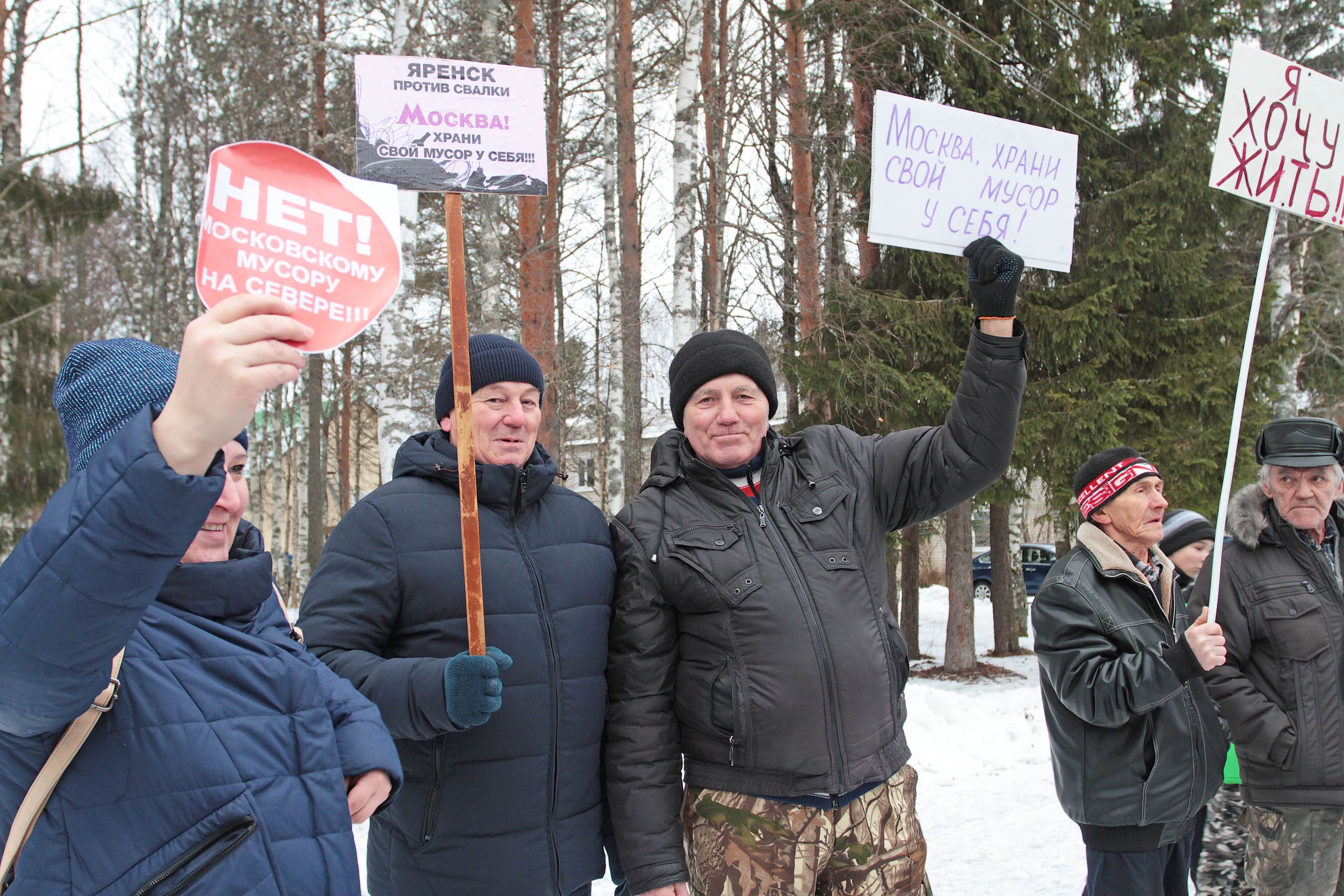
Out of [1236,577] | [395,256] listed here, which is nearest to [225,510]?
[395,256]

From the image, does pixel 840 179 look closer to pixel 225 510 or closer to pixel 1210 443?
pixel 1210 443

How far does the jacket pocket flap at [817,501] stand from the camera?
229 cm

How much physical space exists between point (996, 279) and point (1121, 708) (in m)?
1.33

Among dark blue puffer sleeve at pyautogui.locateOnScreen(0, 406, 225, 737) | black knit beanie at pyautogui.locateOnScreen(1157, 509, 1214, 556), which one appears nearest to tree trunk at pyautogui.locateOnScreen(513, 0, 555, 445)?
black knit beanie at pyautogui.locateOnScreen(1157, 509, 1214, 556)

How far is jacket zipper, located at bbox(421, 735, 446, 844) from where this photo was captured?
209 cm

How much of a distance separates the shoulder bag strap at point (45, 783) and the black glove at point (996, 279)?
197 cm

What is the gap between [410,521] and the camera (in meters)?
2.21

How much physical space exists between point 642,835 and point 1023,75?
9.75 metres

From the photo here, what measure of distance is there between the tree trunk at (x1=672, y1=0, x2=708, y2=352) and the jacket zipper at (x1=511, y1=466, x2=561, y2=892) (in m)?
7.09

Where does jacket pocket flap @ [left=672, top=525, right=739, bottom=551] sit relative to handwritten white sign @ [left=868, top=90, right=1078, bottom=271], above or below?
below

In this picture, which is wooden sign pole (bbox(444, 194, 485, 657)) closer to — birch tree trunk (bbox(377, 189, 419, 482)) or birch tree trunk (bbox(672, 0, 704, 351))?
birch tree trunk (bbox(377, 189, 419, 482))

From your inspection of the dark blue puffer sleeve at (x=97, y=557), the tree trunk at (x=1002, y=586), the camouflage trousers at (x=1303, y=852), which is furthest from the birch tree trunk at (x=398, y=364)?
the tree trunk at (x=1002, y=586)

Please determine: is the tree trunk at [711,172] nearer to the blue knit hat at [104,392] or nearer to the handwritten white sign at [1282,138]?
the handwritten white sign at [1282,138]

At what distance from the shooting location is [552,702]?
2.19m
